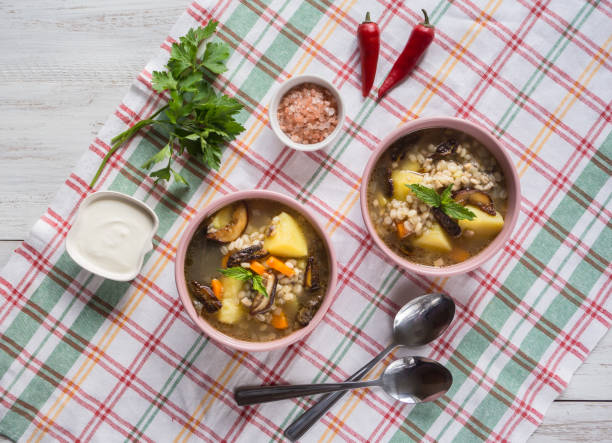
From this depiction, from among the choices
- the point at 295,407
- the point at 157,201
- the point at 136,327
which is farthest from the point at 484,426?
the point at 157,201

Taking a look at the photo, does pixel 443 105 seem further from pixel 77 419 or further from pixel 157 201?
pixel 77 419

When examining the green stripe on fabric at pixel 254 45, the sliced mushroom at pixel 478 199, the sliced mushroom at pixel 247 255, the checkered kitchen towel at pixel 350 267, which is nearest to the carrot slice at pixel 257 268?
the sliced mushroom at pixel 247 255

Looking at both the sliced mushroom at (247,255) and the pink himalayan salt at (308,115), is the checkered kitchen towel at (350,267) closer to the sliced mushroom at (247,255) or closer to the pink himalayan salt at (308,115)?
the pink himalayan salt at (308,115)

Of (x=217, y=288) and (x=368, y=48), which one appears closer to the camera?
(x=217, y=288)

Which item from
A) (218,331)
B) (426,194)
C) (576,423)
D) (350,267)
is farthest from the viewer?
(576,423)

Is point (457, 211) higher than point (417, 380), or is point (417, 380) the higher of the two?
point (457, 211)

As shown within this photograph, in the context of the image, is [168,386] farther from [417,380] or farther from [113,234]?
[417,380]

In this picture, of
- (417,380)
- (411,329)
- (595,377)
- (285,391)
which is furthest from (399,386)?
(595,377)
